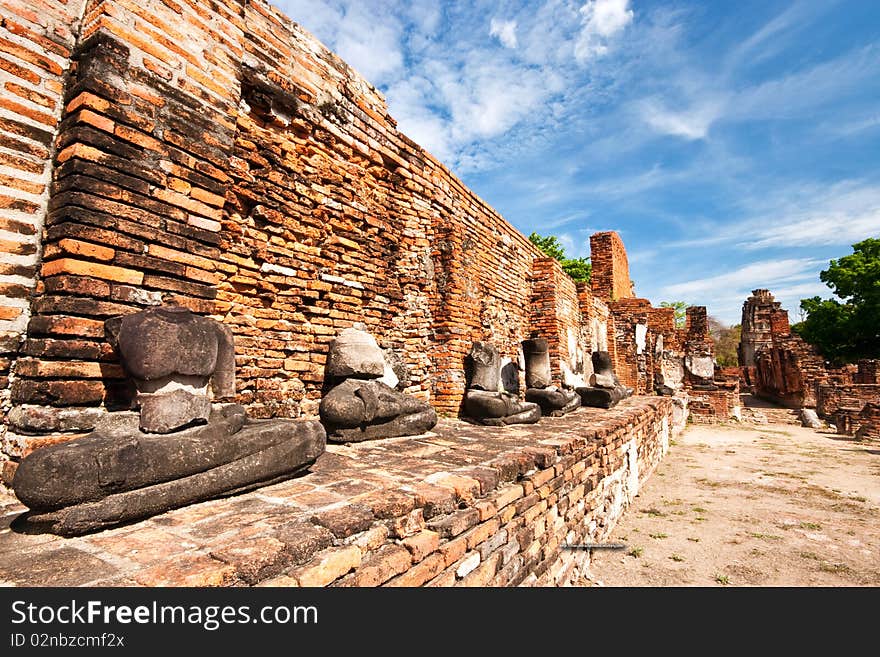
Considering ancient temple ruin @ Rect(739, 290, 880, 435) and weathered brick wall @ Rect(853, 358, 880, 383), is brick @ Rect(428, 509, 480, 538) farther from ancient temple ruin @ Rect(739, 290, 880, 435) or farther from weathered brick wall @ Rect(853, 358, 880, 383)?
weathered brick wall @ Rect(853, 358, 880, 383)

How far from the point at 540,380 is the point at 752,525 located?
3129mm

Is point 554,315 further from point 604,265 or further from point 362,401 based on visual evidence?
point 604,265

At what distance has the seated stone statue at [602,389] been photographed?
785 centimetres

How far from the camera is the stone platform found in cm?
137

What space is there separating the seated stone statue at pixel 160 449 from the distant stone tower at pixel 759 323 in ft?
82.5

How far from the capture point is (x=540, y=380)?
675 centimetres

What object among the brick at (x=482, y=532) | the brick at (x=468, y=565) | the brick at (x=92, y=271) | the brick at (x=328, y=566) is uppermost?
the brick at (x=92, y=271)

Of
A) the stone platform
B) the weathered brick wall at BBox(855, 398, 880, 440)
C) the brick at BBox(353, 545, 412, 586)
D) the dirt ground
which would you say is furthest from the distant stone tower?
the brick at BBox(353, 545, 412, 586)

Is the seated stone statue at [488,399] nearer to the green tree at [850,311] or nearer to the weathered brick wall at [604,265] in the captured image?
the weathered brick wall at [604,265]

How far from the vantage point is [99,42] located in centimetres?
226

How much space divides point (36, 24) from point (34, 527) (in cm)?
250

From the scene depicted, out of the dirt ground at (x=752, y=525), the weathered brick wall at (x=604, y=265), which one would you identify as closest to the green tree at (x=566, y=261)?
the weathered brick wall at (x=604, y=265)

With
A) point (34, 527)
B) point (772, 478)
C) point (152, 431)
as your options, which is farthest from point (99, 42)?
point (772, 478)

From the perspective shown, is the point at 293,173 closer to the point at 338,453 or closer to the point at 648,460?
the point at 338,453
